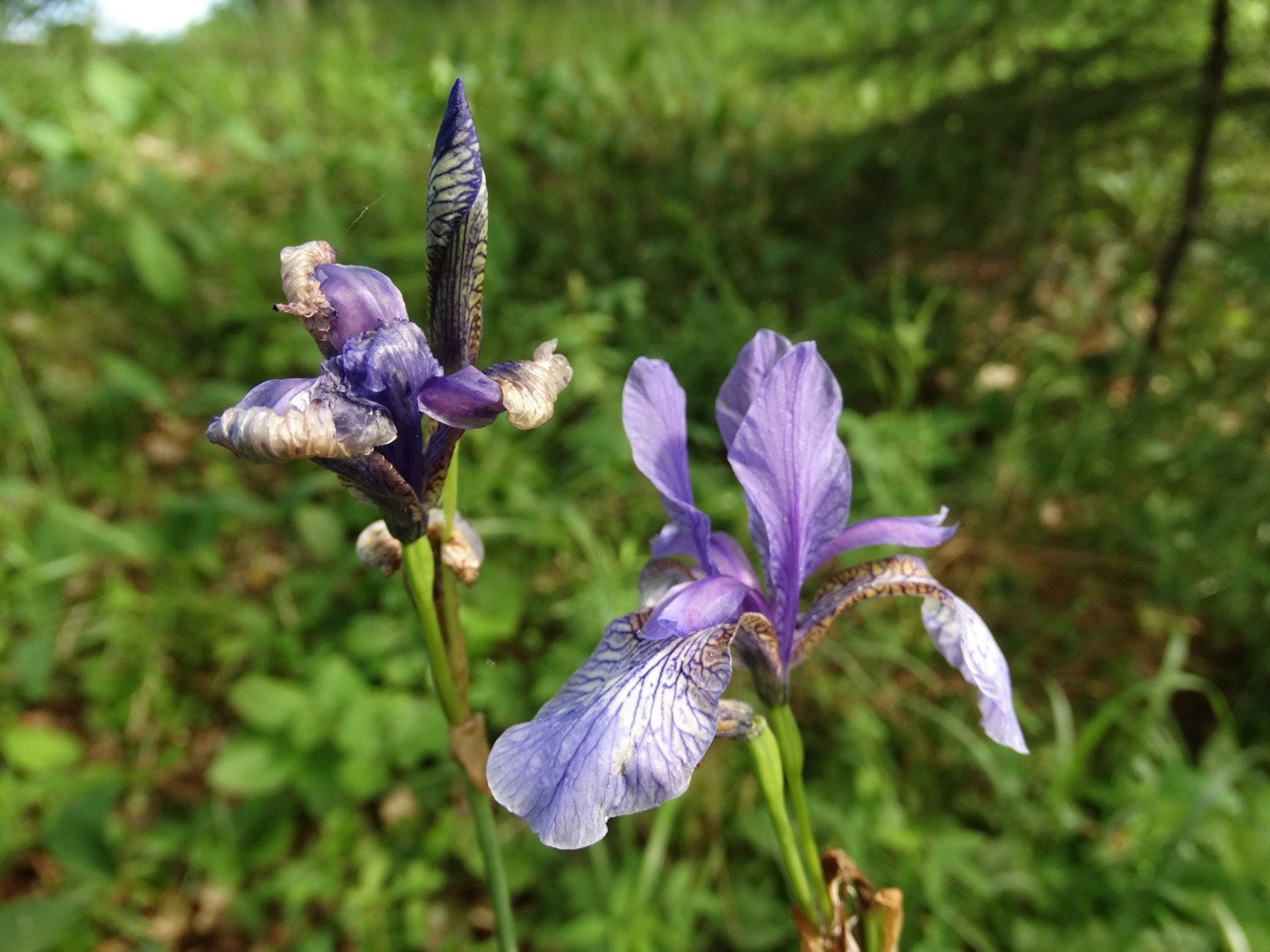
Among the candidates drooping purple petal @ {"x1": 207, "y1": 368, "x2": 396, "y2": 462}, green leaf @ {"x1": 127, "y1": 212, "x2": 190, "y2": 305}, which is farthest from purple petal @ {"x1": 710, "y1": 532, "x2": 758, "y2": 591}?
green leaf @ {"x1": 127, "y1": 212, "x2": 190, "y2": 305}

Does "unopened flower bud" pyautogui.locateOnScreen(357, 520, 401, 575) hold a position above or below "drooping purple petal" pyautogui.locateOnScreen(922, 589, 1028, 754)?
above

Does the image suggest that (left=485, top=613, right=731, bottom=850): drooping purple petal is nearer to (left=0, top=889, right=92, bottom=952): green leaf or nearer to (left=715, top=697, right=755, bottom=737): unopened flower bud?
(left=715, top=697, right=755, bottom=737): unopened flower bud

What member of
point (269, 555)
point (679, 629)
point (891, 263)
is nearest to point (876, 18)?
point (891, 263)

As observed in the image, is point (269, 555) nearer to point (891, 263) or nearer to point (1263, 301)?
point (891, 263)

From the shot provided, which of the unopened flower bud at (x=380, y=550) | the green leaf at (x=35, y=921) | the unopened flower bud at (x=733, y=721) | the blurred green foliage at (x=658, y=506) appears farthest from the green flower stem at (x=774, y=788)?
the green leaf at (x=35, y=921)

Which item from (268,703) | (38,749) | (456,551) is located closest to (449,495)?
(456,551)

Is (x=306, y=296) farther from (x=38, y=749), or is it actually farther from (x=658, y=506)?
(x=38, y=749)
